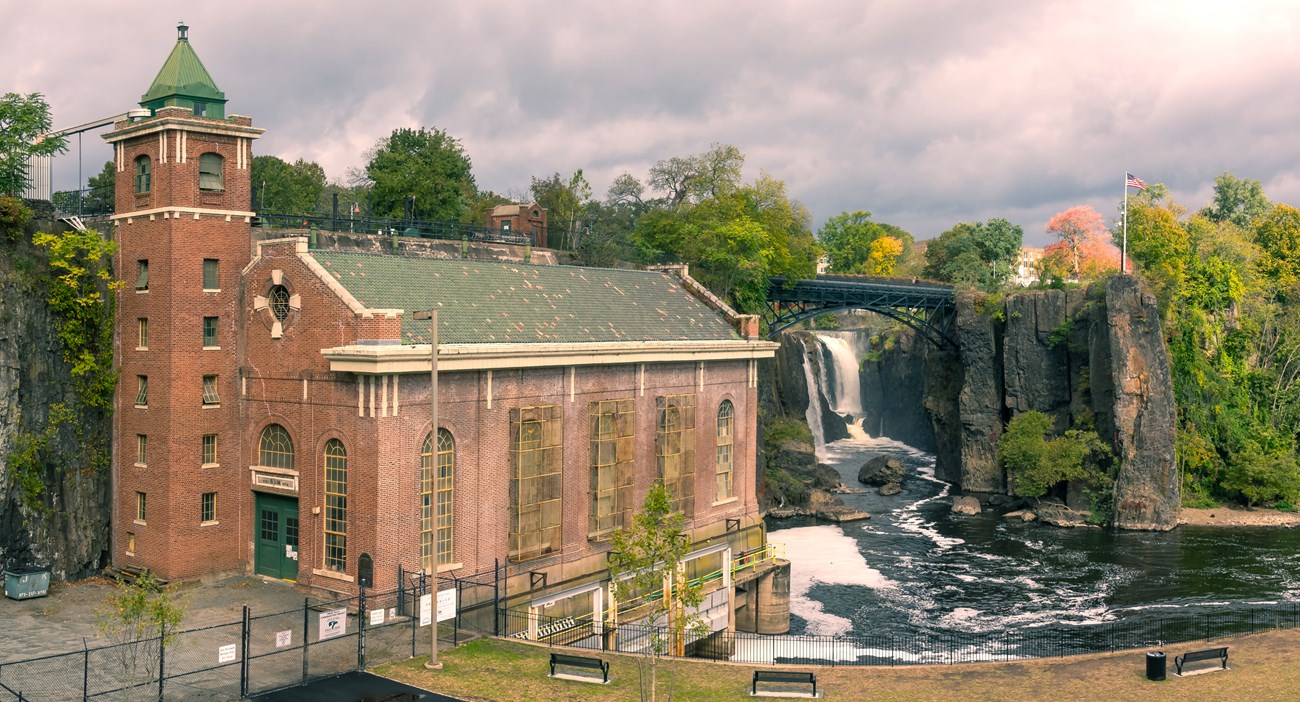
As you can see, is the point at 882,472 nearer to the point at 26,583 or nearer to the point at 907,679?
the point at 907,679

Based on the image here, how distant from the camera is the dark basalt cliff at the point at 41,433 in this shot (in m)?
39.4

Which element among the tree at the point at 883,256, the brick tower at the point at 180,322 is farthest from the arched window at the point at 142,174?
the tree at the point at 883,256

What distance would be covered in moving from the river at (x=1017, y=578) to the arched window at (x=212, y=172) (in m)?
31.2

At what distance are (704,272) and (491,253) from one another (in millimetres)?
28627

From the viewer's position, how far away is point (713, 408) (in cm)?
4969

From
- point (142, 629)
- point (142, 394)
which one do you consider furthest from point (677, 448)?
point (142, 629)

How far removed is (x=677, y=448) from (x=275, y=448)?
16.0m

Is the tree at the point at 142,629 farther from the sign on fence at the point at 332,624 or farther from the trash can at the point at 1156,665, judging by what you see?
the trash can at the point at 1156,665

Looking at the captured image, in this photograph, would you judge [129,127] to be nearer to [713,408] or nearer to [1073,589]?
[713,408]

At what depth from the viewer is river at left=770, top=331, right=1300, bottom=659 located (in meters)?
52.1

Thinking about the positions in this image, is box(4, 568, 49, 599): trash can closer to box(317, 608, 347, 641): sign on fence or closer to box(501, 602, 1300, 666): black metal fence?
box(317, 608, 347, 641): sign on fence

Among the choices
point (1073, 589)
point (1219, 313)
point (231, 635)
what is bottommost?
point (1073, 589)

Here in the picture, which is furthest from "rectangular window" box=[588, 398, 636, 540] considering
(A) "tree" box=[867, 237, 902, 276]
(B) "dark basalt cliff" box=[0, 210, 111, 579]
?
(A) "tree" box=[867, 237, 902, 276]

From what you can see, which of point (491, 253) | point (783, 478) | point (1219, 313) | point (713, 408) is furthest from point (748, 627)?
point (1219, 313)
